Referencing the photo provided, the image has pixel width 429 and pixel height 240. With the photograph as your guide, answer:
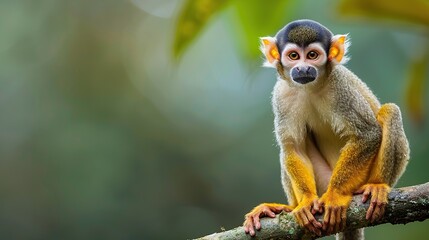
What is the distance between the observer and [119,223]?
1212cm

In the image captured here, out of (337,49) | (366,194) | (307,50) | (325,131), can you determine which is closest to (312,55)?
(307,50)

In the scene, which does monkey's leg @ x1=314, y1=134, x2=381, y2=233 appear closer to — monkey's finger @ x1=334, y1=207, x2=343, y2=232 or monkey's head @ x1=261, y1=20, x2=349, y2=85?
monkey's finger @ x1=334, y1=207, x2=343, y2=232

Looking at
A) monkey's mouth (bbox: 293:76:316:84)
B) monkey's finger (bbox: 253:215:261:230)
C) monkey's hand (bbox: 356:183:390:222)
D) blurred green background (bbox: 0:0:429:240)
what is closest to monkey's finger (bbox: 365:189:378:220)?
monkey's hand (bbox: 356:183:390:222)

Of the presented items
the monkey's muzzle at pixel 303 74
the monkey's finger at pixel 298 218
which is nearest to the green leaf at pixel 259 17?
the monkey's finger at pixel 298 218

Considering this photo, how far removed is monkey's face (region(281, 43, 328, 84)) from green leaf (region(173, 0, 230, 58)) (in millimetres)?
1831

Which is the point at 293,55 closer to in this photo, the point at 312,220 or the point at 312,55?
the point at 312,55

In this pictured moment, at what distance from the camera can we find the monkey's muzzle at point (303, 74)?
13.5 feet

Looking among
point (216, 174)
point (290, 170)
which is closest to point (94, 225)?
point (216, 174)

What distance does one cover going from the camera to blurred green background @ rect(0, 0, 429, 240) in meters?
12.2

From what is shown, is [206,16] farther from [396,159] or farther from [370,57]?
[370,57]

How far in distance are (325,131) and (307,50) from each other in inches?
25.6

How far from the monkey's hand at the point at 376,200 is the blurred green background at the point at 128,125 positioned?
6975mm

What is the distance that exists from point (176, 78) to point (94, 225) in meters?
3.53

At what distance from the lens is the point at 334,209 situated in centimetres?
389
